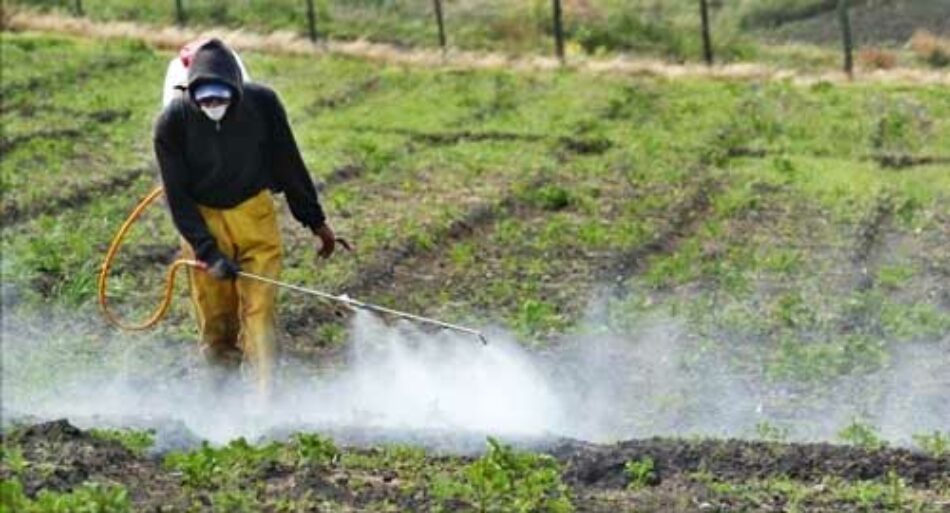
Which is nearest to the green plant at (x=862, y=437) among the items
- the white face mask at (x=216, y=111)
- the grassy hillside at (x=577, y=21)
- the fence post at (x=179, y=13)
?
the white face mask at (x=216, y=111)

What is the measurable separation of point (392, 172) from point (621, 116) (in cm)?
395

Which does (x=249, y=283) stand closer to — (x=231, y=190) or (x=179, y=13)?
(x=231, y=190)

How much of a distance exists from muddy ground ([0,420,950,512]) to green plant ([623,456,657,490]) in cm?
1

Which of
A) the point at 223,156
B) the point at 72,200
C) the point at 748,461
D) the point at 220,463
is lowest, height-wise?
the point at 748,461

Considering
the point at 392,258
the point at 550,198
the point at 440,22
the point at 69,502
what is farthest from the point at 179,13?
the point at 69,502

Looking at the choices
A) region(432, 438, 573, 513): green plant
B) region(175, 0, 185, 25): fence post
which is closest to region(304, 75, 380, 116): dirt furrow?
region(175, 0, 185, 25): fence post

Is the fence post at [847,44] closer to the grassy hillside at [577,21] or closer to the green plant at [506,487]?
the grassy hillside at [577,21]

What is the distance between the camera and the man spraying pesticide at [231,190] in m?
10.9

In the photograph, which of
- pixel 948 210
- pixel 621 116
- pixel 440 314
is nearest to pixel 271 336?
pixel 440 314

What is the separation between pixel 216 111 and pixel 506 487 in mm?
3098

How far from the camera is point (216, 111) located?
35.7ft

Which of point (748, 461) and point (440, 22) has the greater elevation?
point (440, 22)

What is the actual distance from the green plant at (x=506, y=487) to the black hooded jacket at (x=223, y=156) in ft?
8.69

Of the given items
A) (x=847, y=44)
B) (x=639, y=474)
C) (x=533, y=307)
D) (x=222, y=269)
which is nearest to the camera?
(x=639, y=474)
